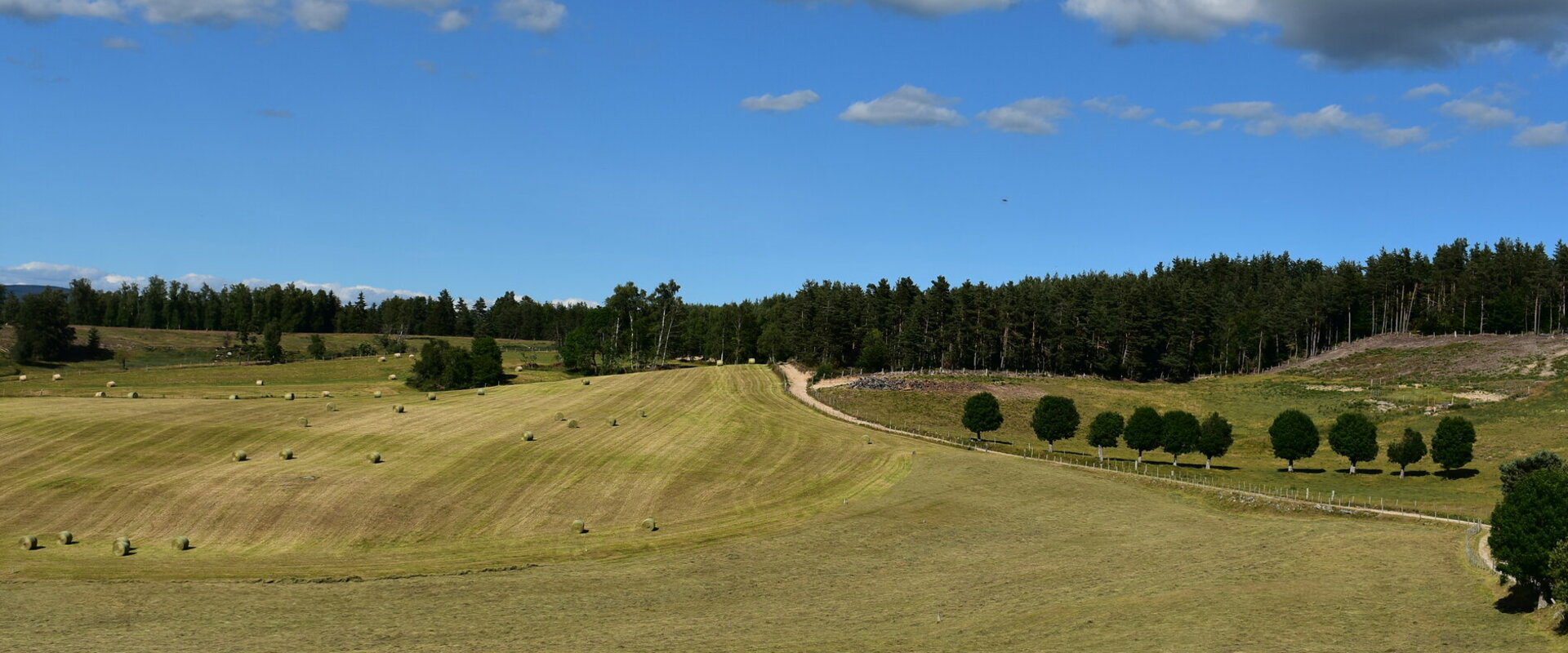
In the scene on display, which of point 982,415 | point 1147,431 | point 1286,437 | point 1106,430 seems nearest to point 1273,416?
point 1286,437

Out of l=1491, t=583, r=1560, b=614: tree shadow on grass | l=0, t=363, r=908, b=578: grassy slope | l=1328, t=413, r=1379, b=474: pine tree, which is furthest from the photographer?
l=1328, t=413, r=1379, b=474: pine tree

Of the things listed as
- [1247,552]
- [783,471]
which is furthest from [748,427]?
[1247,552]

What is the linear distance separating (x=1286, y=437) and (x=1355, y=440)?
571 cm

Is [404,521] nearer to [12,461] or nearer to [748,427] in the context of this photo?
[12,461]

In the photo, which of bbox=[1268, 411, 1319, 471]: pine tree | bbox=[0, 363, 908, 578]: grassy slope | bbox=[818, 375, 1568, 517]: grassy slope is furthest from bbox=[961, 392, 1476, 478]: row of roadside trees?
bbox=[0, 363, 908, 578]: grassy slope

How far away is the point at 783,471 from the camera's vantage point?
79.8 m

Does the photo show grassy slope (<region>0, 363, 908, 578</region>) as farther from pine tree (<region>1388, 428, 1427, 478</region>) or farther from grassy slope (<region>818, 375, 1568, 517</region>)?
pine tree (<region>1388, 428, 1427, 478</region>)

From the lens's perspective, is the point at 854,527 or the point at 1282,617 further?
the point at 854,527

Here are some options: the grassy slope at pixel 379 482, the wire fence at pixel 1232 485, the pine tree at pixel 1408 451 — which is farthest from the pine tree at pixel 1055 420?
the pine tree at pixel 1408 451

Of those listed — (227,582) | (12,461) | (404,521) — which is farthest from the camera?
(12,461)

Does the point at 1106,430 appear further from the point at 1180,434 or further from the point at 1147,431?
the point at 1180,434

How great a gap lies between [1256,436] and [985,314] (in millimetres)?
61225

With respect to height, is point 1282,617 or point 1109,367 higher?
point 1109,367

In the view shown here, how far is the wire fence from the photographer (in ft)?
220
